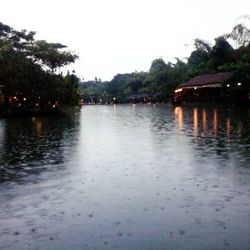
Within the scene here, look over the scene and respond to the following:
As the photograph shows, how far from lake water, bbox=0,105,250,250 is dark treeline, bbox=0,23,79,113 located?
39.6 m

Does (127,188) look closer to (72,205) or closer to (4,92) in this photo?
(72,205)

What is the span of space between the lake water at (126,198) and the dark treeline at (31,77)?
1560 inches

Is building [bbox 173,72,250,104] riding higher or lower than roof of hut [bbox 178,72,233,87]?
lower

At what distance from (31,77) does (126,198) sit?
51.9 metres

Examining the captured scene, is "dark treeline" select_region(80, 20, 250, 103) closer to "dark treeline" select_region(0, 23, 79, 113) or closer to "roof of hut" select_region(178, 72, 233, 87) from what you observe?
"roof of hut" select_region(178, 72, 233, 87)

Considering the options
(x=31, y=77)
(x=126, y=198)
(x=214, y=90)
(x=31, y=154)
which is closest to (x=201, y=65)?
(x=214, y=90)

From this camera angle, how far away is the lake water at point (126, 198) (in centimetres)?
736

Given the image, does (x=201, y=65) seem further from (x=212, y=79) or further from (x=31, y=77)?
(x=31, y=77)

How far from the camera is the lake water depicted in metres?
7.36

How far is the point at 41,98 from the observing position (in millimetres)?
62906

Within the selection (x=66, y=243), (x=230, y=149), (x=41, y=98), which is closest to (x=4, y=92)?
(x=41, y=98)

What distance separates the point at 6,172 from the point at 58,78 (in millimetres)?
53967

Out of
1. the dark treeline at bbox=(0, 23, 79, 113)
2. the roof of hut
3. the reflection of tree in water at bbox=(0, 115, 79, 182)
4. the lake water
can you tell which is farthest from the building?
the lake water

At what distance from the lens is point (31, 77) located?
197 feet
